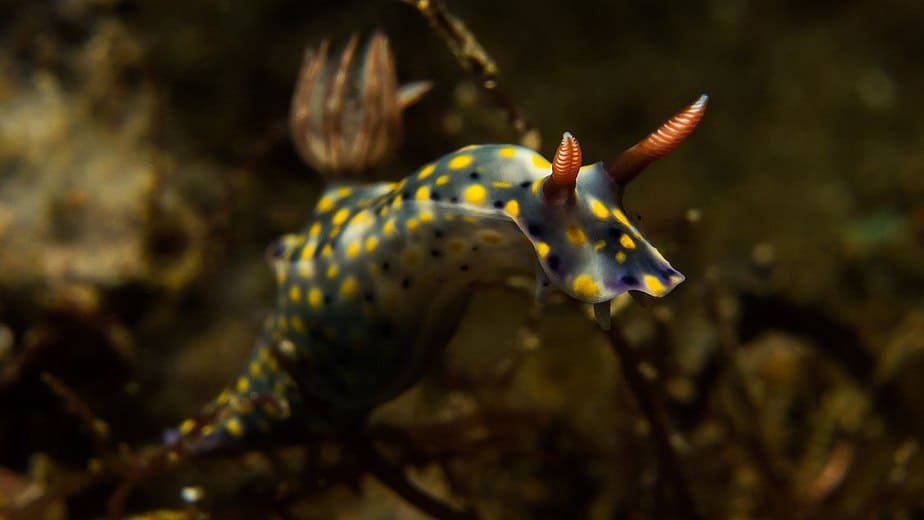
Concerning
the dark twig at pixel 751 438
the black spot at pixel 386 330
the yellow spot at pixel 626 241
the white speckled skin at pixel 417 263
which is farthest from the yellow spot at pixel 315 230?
the dark twig at pixel 751 438

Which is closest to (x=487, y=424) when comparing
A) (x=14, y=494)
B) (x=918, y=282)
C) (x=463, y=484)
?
(x=463, y=484)

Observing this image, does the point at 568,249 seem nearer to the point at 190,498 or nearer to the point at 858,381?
the point at 190,498

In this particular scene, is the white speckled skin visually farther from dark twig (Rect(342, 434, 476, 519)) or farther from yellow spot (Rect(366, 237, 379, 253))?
dark twig (Rect(342, 434, 476, 519))

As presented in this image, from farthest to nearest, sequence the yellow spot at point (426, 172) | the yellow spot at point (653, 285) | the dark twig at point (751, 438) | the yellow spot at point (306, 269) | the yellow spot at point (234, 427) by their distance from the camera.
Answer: the dark twig at point (751, 438)
the yellow spot at point (234, 427)
the yellow spot at point (306, 269)
the yellow spot at point (426, 172)
the yellow spot at point (653, 285)

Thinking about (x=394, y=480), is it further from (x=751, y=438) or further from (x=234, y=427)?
(x=751, y=438)

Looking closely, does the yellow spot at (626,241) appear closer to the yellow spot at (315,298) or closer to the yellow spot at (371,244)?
the yellow spot at (371,244)

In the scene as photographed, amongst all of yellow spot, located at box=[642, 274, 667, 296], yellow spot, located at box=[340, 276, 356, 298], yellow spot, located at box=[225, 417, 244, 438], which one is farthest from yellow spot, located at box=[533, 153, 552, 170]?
yellow spot, located at box=[225, 417, 244, 438]
